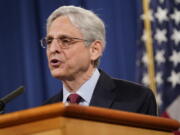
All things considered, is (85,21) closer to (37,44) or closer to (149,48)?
(149,48)

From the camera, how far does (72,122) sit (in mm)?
1473

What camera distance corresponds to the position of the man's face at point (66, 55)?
99.0 inches

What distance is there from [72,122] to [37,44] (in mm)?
3124

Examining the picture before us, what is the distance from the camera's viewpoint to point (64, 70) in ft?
8.31

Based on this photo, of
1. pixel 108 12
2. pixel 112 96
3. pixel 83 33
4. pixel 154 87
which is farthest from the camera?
pixel 108 12

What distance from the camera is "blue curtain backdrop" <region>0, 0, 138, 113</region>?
13.9 ft

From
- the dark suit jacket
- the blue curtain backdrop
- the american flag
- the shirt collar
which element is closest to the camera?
the dark suit jacket

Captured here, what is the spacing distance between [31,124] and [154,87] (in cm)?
232

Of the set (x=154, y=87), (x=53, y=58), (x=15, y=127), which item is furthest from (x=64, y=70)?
(x=154, y=87)

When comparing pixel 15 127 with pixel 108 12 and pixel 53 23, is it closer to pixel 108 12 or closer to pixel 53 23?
pixel 53 23

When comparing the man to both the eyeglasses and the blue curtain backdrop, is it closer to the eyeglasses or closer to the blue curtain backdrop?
the eyeglasses

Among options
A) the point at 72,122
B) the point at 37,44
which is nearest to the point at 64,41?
the point at 72,122

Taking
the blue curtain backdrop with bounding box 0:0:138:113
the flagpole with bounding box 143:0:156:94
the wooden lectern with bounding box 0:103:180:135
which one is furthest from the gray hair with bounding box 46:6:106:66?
the blue curtain backdrop with bounding box 0:0:138:113

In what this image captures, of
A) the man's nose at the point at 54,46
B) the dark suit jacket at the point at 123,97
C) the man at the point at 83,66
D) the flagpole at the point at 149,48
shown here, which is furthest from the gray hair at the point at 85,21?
the flagpole at the point at 149,48
